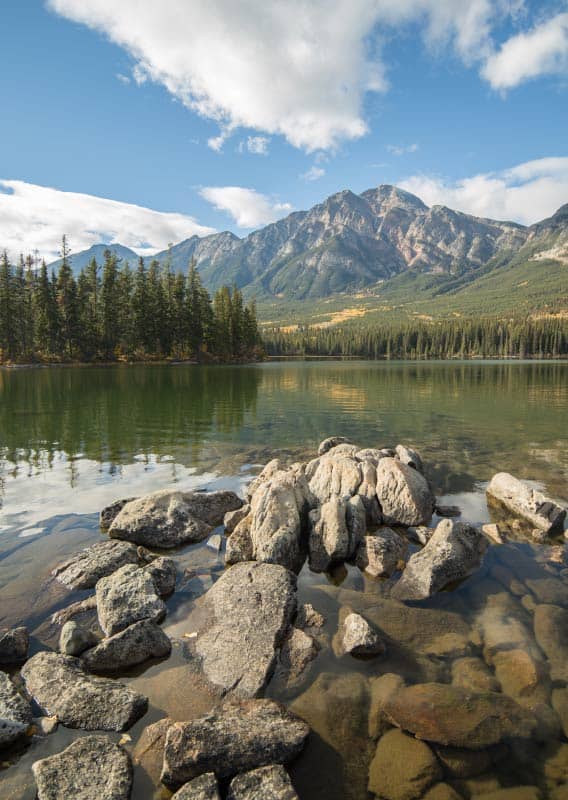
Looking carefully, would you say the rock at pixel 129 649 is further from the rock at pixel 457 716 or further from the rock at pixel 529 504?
the rock at pixel 529 504

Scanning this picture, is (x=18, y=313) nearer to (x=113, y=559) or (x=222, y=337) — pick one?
(x=222, y=337)

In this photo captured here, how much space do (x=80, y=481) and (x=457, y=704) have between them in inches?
646

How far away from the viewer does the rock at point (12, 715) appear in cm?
587

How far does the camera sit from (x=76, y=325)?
329 ft

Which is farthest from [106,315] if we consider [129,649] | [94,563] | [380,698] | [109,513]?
[380,698]

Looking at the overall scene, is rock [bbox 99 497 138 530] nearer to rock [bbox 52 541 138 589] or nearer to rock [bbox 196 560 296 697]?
rock [bbox 52 541 138 589]

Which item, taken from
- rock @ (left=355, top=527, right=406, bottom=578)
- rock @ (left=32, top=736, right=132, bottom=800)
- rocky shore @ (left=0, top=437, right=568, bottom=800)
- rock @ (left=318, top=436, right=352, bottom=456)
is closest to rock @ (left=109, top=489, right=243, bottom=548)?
rocky shore @ (left=0, top=437, right=568, bottom=800)

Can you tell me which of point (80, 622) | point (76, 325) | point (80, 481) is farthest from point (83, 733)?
point (76, 325)

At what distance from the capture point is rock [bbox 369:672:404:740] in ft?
20.6

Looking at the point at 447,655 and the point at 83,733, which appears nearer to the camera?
the point at 83,733

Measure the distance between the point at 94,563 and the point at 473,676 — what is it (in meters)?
9.03

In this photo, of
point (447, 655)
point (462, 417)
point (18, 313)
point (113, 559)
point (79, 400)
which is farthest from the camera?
point (18, 313)

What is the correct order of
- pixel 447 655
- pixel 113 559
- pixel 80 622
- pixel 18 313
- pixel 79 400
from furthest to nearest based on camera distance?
pixel 18 313 → pixel 79 400 → pixel 113 559 → pixel 80 622 → pixel 447 655

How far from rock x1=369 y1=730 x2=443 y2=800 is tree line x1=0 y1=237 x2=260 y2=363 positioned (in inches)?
4300
